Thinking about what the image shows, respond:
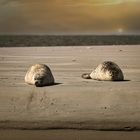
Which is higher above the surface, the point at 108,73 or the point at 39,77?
the point at 108,73

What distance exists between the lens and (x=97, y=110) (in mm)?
8242

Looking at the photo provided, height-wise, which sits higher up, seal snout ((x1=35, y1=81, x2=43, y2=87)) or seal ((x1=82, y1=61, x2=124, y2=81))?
seal ((x1=82, y1=61, x2=124, y2=81))

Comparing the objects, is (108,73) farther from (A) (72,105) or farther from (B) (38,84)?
(A) (72,105)
